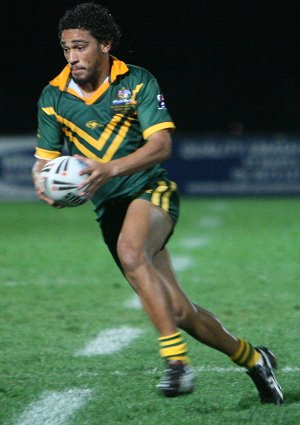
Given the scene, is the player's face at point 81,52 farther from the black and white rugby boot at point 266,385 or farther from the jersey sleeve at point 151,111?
the black and white rugby boot at point 266,385

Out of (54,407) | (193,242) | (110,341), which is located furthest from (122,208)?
(193,242)

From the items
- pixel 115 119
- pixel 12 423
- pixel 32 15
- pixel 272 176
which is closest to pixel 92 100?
pixel 115 119

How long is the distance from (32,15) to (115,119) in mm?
27709

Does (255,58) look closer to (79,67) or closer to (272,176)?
(272,176)

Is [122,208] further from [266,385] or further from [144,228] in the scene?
[266,385]

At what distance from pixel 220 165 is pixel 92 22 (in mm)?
16757

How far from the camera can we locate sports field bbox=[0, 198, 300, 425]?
4765 millimetres

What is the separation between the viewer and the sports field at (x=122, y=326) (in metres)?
4.77

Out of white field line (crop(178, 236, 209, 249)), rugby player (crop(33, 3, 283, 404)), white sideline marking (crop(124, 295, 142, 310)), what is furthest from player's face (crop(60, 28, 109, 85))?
white field line (crop(178, 236, 209, 249))

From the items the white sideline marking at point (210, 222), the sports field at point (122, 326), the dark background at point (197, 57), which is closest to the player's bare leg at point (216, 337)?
the sports field at point (122, 326)

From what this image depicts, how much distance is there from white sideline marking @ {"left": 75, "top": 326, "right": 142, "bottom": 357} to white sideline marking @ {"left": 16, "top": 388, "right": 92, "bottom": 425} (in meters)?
1.13

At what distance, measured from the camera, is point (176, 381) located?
14.8ft

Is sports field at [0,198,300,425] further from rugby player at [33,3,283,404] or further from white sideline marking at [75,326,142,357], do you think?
rugby player at [33,3,283,404]

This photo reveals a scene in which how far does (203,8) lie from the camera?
32.9 m
